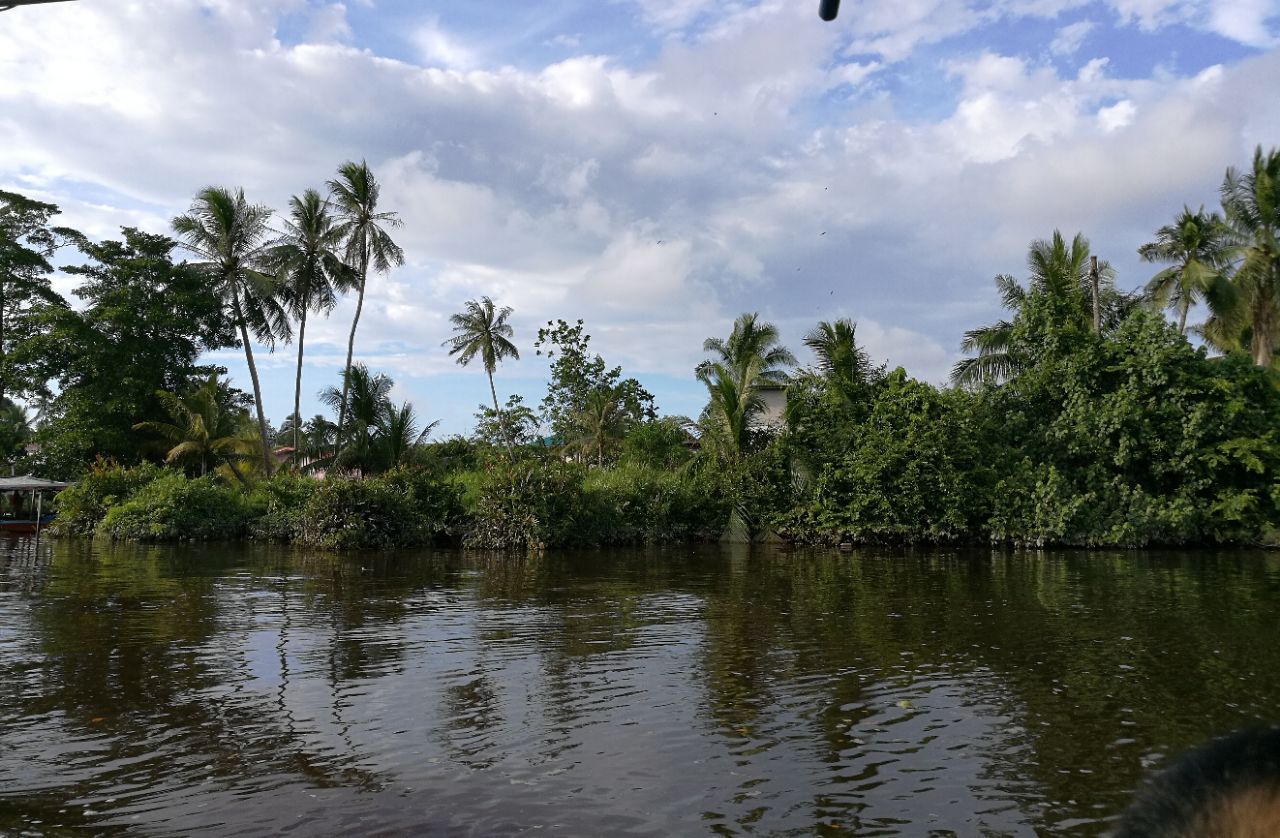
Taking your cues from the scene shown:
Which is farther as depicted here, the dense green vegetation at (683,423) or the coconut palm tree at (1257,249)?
the coconut palm tree at (1257,249)

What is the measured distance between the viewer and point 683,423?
28.6 m

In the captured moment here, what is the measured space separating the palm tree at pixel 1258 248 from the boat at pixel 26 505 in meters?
39.4

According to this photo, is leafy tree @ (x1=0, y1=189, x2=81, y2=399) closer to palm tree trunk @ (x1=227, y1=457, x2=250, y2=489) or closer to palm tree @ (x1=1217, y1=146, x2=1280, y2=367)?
palm tree trunk @ (x1=227, y1=457, x2=250, y2=489)

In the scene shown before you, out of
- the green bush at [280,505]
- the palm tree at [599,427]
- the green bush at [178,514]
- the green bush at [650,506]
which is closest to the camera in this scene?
the green bush at [650,506]

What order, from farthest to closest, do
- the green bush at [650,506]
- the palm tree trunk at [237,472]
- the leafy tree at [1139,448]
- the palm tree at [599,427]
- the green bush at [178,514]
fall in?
the palm tree at [599,427] → the palm tree trunk at [237,472] → the green bush at [178,514] → the green bush at [650,506] → the leafy tree at [1139,448]

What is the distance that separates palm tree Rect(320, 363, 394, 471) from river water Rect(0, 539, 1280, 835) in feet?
55.5

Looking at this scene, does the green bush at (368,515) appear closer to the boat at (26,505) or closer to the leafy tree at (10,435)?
the boat at (26,505)

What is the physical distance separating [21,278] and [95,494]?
413 inches

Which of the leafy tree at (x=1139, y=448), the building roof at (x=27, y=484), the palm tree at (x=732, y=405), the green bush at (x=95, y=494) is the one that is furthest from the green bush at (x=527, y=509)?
the building roof at (x=27, y=484)

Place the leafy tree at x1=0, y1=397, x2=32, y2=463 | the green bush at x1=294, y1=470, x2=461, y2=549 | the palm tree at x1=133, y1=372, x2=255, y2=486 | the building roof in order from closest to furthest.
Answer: the green bush at x1=294, y1=470, x2=461, y2=549, the building roof, the palm tree at x1=133, y1=372, x2=255, y2=486, the leafy tree at x1=0, y1=397, x2=32, y2=463

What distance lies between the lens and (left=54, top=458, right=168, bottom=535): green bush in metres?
30.3

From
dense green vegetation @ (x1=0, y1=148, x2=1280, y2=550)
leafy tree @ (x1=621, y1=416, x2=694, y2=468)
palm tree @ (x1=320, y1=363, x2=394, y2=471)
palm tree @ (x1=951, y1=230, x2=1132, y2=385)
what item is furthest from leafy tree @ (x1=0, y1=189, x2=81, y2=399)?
palm tree @ (x1=951, y1=230, x2=1132, y2=385)

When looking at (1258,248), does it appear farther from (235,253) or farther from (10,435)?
(10,435)

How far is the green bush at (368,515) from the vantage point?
2478 centimetres
